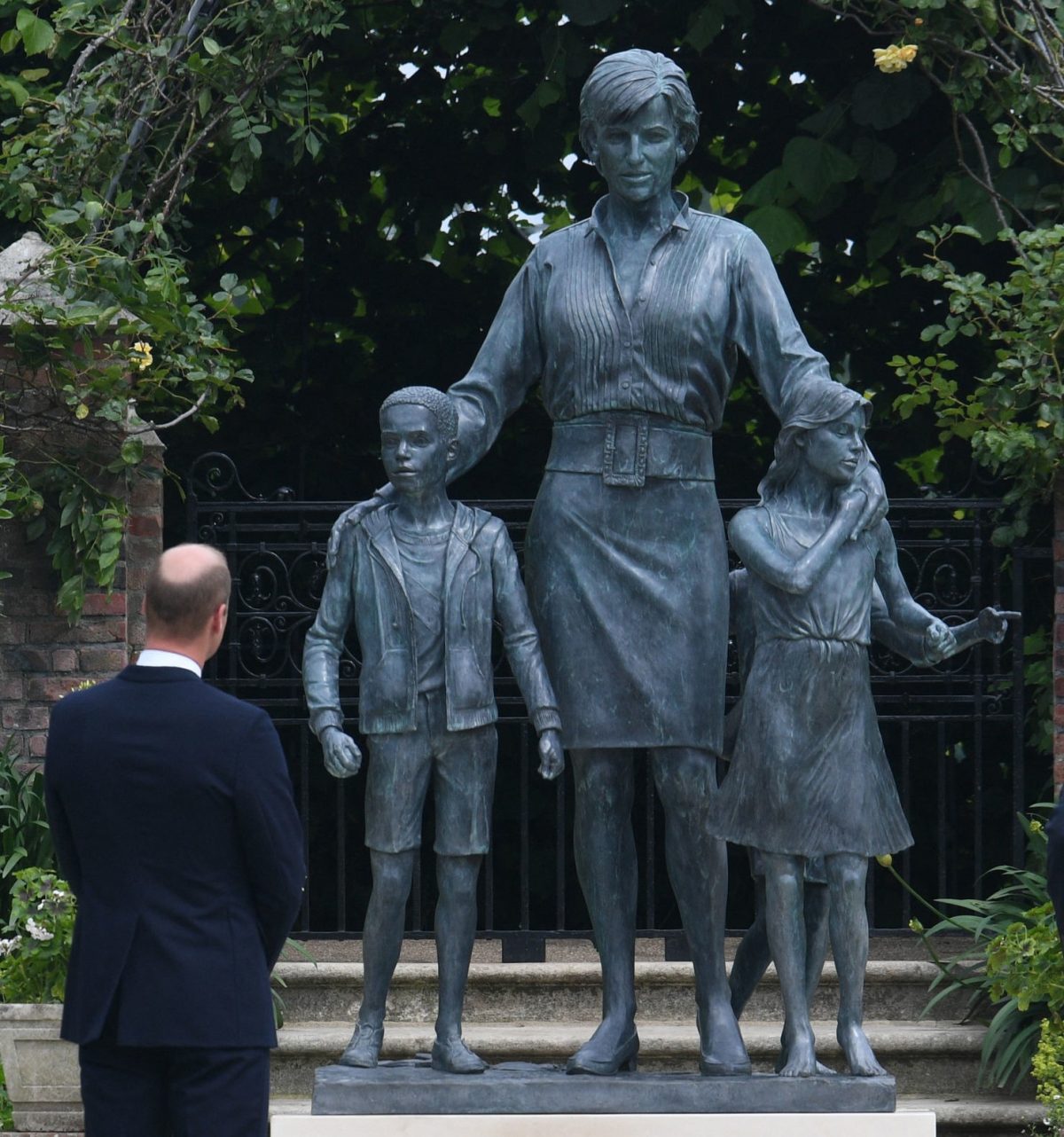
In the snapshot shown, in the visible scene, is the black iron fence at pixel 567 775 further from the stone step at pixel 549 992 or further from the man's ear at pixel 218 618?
the man's ear at pixel 218 618

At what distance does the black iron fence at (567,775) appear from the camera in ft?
24.5

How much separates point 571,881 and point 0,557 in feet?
9.20

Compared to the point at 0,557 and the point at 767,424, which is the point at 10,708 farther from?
the point at 767,424

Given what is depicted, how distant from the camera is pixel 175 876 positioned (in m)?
3.75

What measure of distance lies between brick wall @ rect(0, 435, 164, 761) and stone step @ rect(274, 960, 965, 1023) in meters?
1.16

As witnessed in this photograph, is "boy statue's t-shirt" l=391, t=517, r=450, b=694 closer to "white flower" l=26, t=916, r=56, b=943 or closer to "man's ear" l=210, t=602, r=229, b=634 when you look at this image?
"man's ear" l=210, t=602, r=229, b=634

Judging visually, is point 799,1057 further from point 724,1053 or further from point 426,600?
point 426,600

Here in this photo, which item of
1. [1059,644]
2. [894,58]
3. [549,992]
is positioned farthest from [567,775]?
[894,58]

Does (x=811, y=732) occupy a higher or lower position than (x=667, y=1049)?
higher

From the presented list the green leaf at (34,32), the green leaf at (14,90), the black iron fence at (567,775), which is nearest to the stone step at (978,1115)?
the black iron fence at (567,775)

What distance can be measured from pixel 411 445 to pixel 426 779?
0.74 m

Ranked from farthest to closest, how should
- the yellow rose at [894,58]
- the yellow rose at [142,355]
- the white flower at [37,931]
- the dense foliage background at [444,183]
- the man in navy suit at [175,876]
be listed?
the dense foliage background at [444,183] → the yellow rose at [894,58] → the yellow rose at [142,355] → the white flower at [37,931] → the man in navy suit at [175,876]

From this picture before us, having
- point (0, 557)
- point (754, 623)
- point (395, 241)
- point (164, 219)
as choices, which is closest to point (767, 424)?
point (395, 241)

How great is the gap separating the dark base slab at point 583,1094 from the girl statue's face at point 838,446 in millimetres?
1310
